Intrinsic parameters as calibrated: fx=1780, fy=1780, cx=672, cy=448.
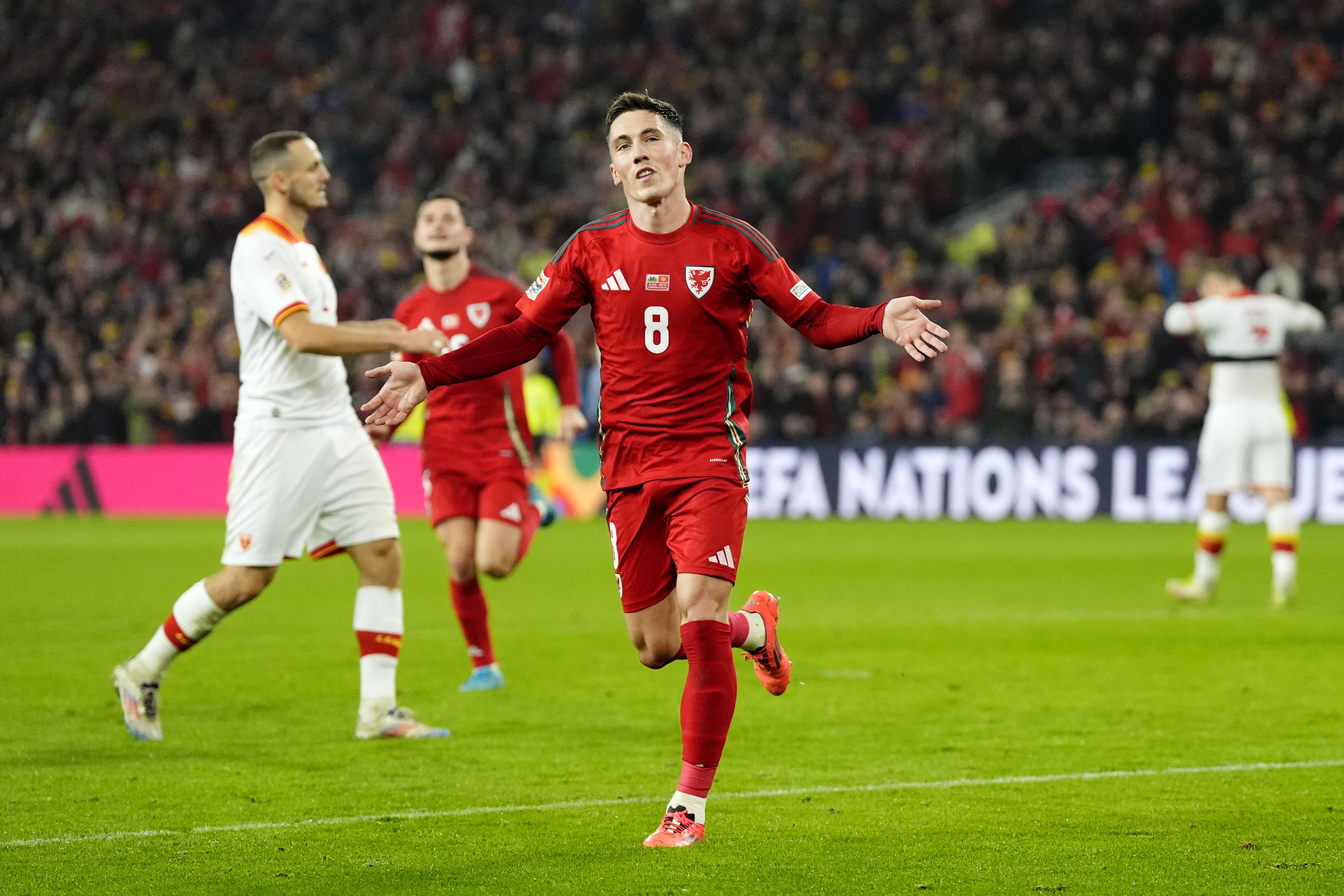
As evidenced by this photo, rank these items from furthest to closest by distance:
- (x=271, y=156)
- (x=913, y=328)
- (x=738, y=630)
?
(x=271, y=156), (x=738, y=630), (x=913, y=328)

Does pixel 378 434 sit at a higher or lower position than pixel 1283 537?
higher

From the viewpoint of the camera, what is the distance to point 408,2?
32062 mm

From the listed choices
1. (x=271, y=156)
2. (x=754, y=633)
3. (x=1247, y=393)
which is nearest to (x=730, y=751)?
(x=754, y=633)

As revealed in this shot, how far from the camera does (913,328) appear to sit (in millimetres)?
5125

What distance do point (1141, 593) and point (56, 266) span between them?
2045 cm

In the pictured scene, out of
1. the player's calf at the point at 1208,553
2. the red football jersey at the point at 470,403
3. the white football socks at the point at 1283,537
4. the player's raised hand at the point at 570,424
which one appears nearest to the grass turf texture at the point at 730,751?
the white football socks at the point at 1283,537

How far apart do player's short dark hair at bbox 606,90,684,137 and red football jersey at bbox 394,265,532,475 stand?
328 cm

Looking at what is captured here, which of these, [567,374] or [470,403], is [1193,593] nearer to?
[567,374]

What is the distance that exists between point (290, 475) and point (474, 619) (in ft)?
6.54

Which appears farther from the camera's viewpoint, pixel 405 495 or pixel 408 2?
pixel 408 2

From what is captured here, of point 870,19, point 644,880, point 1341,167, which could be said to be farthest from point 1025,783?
point 870,19

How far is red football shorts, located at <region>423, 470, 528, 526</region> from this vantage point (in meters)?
8.77

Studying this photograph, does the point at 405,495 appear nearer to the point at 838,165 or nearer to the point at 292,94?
the point at 838,165

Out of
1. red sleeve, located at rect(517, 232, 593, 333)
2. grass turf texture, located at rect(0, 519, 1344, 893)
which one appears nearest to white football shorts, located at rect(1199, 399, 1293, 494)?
grass turf texture, located at rect(0, 519, 1344, 893)
